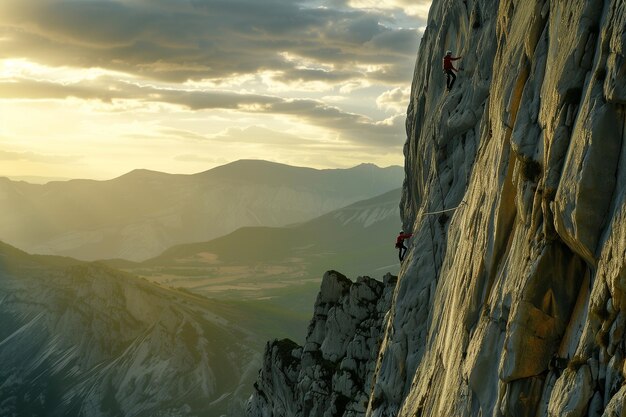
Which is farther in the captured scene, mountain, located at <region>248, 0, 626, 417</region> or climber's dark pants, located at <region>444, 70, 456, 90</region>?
climber's dark pants, located at <region>444, 70, 456, 90</region>

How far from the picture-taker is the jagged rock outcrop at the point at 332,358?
7526 cm

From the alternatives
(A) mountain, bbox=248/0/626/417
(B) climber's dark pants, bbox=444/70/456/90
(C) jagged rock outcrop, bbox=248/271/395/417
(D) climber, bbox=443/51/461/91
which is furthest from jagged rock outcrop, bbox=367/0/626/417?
(C) jagged rock outcrop, bbox=248/271/395/417

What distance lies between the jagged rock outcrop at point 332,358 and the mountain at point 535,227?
35.3m

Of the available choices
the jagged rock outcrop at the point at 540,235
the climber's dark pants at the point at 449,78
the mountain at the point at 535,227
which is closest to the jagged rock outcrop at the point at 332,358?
the climber's dark pants at the point at 449,78

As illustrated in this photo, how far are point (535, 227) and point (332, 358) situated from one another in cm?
6262

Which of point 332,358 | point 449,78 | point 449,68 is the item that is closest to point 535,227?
point 449,68

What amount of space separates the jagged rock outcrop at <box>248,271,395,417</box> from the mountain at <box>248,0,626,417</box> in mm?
35339

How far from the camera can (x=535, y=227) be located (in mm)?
21641

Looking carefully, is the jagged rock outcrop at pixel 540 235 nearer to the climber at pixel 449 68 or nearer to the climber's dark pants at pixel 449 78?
the climber at pixel 449 68

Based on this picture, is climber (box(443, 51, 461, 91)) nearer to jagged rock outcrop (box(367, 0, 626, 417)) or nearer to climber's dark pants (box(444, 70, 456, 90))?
climber's dark pants (box(444, 70, 456, 90))

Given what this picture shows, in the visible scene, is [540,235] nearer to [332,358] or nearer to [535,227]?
[535,227]

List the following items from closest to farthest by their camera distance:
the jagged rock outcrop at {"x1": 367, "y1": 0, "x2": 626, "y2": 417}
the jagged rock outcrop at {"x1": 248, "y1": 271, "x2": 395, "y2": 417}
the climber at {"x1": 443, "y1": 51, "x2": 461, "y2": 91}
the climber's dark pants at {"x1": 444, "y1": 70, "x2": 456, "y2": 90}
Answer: the jagged rock outcrop at {"x1": 367, "y1": 0, "x2": 626, "y2": 417} → the climber at {"x1": 443, "y1": 51, "x2": 461, "y2": 91} → the climber's dark pants at {"x1": 444, "y1": 70, "x2": 456, "y2": 90} → the jagged rock outcrop at {"x1": 248, "y1": 271, "x2": 395, "y2": 417}

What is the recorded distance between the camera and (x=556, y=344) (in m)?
20.3

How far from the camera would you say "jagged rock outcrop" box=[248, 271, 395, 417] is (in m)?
75.3
